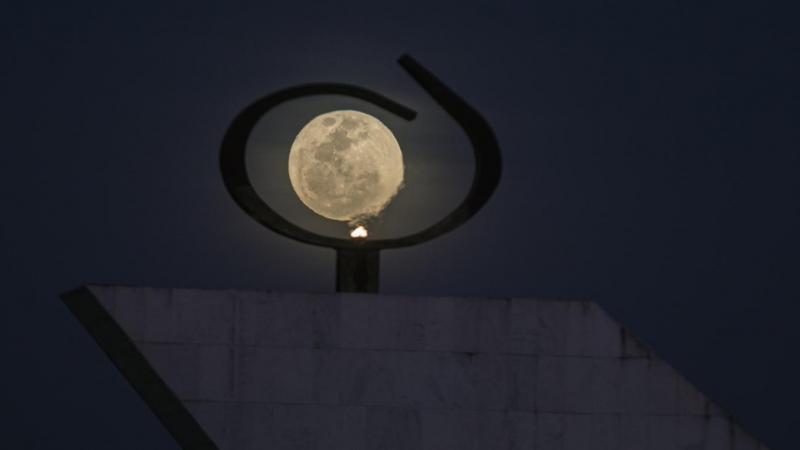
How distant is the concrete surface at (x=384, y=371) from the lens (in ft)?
78.5

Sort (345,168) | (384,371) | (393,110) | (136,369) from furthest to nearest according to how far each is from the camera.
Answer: (393,110) → (345,168) → (384,371) → (136,369)

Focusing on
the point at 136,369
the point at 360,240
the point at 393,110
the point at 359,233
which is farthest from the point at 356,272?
the point at 136,369

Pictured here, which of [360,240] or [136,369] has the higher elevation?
[360,240]

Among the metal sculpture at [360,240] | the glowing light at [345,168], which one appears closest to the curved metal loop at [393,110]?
the metal sculpture at [360,240]

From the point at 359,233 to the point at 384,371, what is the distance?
2.39 m

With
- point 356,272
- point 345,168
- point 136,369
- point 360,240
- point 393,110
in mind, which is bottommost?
point 136,369

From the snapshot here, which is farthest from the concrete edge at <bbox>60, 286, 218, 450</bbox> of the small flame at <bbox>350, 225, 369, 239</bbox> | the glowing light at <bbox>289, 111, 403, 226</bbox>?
the small flame at <bbox>350, 225, 369, 239</bbox>

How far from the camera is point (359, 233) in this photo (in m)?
24.7

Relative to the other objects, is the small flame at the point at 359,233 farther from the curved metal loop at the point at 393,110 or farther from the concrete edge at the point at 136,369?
the concrete edge at the point at 136,369

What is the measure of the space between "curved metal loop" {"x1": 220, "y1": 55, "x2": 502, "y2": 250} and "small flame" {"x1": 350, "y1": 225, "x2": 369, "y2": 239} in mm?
102

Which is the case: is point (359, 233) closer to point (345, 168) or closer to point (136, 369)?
point (345, 168)

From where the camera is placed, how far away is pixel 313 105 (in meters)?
25.1

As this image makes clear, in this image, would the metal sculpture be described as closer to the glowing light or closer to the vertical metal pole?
the vertical metal pole

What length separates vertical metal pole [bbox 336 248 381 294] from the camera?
80.8ft
